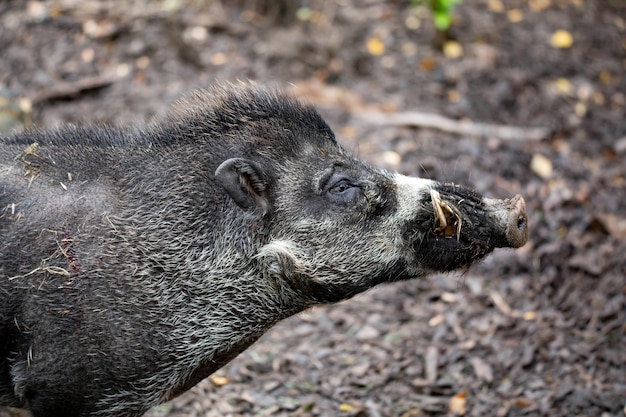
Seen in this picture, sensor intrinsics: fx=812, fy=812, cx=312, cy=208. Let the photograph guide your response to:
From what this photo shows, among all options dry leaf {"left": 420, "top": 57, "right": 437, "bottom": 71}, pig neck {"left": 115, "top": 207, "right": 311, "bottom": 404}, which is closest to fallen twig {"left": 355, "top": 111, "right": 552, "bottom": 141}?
dry leaf {"left": 420, "top": 57, "right": 437, "bottom": 71}

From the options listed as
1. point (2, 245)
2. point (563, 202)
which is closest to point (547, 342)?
point (563, 202)

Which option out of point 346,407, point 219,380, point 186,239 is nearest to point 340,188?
point 186,239

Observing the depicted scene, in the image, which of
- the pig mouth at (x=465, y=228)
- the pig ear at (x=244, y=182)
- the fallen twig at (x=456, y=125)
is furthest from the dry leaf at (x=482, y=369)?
the fallen twig at (x=456, y=125)

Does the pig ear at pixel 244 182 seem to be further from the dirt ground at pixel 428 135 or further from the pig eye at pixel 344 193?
the dirt ground at pixel 428 135

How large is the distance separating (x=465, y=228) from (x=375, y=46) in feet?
20.2

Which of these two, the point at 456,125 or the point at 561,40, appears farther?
the point at 561,40

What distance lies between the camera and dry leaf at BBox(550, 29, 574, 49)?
10.7 metres

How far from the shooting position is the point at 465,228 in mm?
4758

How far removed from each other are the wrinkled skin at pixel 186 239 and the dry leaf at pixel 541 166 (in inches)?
153

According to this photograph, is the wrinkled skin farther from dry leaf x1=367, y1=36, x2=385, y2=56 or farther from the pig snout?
dry leaf x1=367, y1=36, x2=385, y2=56

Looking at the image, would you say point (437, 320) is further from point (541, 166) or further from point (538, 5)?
point (538, 5)

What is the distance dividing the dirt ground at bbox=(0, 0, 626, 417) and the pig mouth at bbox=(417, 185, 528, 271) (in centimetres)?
124

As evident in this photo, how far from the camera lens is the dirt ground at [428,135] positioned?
244 inches

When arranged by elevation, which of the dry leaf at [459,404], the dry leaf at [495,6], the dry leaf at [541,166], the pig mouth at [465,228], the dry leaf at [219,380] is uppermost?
the pig mouth at [465,228]
